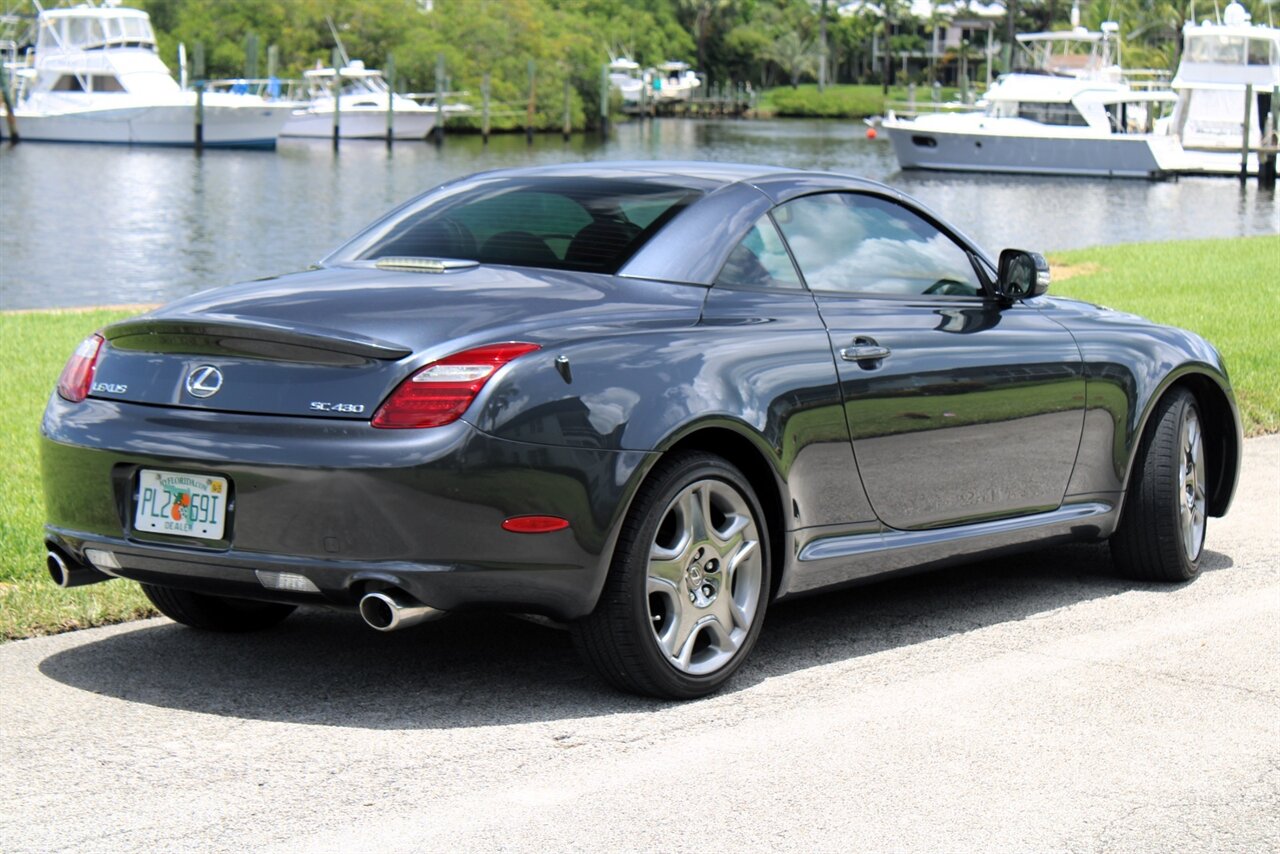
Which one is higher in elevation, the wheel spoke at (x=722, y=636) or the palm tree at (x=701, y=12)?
the palm tree at (x=701, y=12)

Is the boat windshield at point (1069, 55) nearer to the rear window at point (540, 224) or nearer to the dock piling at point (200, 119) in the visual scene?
the dock piling at point (200, 119)

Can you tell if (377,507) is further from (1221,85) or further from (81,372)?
(1221,85)

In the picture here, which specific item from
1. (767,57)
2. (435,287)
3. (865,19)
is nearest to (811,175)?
(435,287)

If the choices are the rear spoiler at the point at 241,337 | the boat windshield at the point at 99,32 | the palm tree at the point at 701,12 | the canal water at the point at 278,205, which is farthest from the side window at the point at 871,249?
the palm tree at the point at 701,12

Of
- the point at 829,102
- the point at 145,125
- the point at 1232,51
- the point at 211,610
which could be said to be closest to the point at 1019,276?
the point at 211,610

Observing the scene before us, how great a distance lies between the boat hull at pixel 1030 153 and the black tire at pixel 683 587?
203 feet

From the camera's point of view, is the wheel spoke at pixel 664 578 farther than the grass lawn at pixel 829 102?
No

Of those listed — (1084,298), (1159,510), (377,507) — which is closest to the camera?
(377,507)

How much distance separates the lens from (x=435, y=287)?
5266 millimetres

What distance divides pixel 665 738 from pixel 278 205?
45.4 meters

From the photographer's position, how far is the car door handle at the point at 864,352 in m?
5.82

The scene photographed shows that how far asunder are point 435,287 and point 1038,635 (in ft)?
7.79

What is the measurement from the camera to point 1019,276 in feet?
22.0

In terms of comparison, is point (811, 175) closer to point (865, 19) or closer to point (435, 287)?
point (435, 287)
